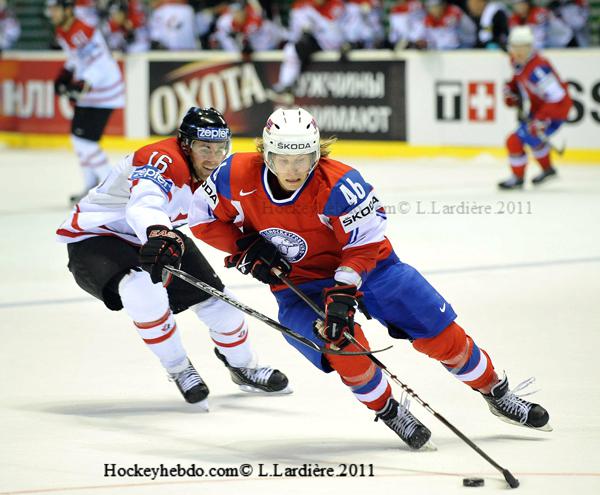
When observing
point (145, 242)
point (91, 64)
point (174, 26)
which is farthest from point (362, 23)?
point (145, 242)

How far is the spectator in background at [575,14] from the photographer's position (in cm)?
1350

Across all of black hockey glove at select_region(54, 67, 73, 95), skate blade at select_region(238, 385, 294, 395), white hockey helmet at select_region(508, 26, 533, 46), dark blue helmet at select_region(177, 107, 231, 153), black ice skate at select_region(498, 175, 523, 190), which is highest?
white hockey helmet at select_region(508, 26, 533, 46)

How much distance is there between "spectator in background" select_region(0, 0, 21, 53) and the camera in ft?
57.2

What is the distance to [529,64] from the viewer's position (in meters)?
11.2

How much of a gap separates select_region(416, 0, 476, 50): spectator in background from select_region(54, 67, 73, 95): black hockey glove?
4.53 metres

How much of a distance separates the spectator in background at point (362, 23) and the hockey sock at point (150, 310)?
10275 millimetres

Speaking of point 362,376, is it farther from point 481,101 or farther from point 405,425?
point 481,101

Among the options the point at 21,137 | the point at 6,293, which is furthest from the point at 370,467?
the point at 21,137

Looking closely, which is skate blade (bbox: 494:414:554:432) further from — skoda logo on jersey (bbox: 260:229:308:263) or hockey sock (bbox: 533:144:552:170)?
hockey sock (bbox: 533:144:552:170)

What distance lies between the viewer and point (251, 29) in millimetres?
15289

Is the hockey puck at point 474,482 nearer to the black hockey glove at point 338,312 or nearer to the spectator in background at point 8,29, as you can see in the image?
the black hockey glove at point 338,312

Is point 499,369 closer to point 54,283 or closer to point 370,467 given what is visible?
point 370,467

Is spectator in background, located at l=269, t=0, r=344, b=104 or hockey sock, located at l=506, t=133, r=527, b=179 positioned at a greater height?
spectator in background, located at l=269, t=0, r=344, b=104

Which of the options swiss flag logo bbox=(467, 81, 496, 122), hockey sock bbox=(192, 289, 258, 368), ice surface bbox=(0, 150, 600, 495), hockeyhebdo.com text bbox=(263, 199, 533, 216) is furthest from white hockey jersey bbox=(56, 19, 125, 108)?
hockey sock bbox=(192, 289, 258, 368)
